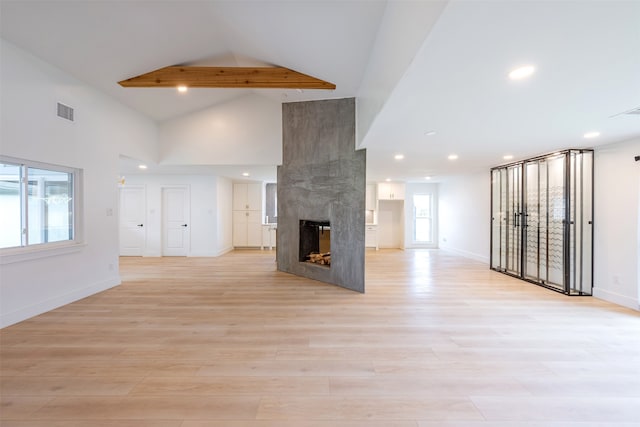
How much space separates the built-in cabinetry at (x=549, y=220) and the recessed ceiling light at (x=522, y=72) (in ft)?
11.6

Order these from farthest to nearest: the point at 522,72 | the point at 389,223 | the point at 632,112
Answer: the point at 389,223
the point at 632,112
the point at 522,72

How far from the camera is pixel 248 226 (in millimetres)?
9703

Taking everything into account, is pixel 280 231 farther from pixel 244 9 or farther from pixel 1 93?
pixel 1 93

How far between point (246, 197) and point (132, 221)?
11.0 ft

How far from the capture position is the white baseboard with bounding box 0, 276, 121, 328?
3.30m

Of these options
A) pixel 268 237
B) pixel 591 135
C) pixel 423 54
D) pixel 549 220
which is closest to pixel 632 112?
pixel 591 135

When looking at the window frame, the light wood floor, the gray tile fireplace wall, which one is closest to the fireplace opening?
the gray tile fireplace wall

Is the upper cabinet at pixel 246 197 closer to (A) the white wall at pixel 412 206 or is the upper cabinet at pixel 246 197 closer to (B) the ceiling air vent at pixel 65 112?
(A) the white wall at pixel 412 206

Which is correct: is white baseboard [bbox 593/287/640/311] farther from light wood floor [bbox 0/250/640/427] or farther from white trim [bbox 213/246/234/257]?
→ white trim [bbox 213/246/234/257]

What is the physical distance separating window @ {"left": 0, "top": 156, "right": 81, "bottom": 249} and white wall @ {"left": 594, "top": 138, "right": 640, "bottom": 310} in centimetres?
798

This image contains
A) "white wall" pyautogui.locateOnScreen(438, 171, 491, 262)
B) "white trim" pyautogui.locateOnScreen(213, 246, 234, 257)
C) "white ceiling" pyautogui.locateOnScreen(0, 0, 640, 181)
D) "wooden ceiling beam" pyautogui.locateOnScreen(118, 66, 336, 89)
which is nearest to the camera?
"white ceiling" pyautogui.locateOnScreen(0, 0, 640, 181)

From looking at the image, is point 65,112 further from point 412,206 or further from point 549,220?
point 412,206

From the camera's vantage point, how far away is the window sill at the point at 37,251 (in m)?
3.29

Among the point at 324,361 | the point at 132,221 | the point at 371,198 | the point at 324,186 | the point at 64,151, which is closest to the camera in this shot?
the point at 324,361
